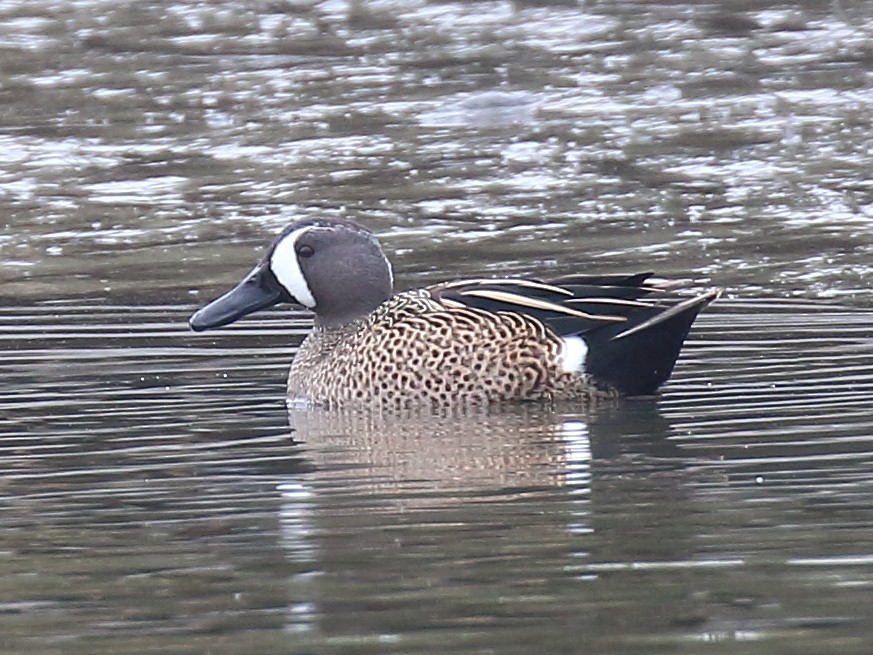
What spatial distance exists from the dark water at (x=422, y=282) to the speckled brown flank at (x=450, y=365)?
0.56 feet

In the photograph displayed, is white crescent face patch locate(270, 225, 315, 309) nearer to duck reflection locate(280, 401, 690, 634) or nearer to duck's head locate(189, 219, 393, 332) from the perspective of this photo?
duck's head locate(189, 219, 393, 332)

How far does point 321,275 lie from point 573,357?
1.19 meters

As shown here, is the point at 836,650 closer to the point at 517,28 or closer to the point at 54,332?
the point at 54,332

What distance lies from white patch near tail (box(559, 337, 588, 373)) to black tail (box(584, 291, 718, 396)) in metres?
0.02

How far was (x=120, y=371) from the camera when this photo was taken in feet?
30.8

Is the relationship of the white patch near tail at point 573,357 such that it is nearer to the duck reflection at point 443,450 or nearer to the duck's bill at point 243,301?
the duck reflection at point 443,450

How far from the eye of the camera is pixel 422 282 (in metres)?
11.6

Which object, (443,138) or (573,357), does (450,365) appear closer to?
(573,357)

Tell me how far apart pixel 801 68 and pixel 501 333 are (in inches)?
361

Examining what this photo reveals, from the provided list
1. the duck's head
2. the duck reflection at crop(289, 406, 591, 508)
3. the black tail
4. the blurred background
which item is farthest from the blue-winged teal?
the blurred background

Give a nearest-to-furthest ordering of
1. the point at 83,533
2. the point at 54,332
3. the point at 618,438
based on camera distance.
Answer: the point at 83,533, the point at 618,438, the point at 54,332

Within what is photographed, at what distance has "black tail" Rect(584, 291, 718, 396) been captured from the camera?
8492 mm

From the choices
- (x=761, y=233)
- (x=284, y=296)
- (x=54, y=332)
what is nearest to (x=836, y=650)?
(x=284, y=296)

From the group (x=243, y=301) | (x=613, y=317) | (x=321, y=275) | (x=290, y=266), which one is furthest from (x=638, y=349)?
(x=243, y=301)
